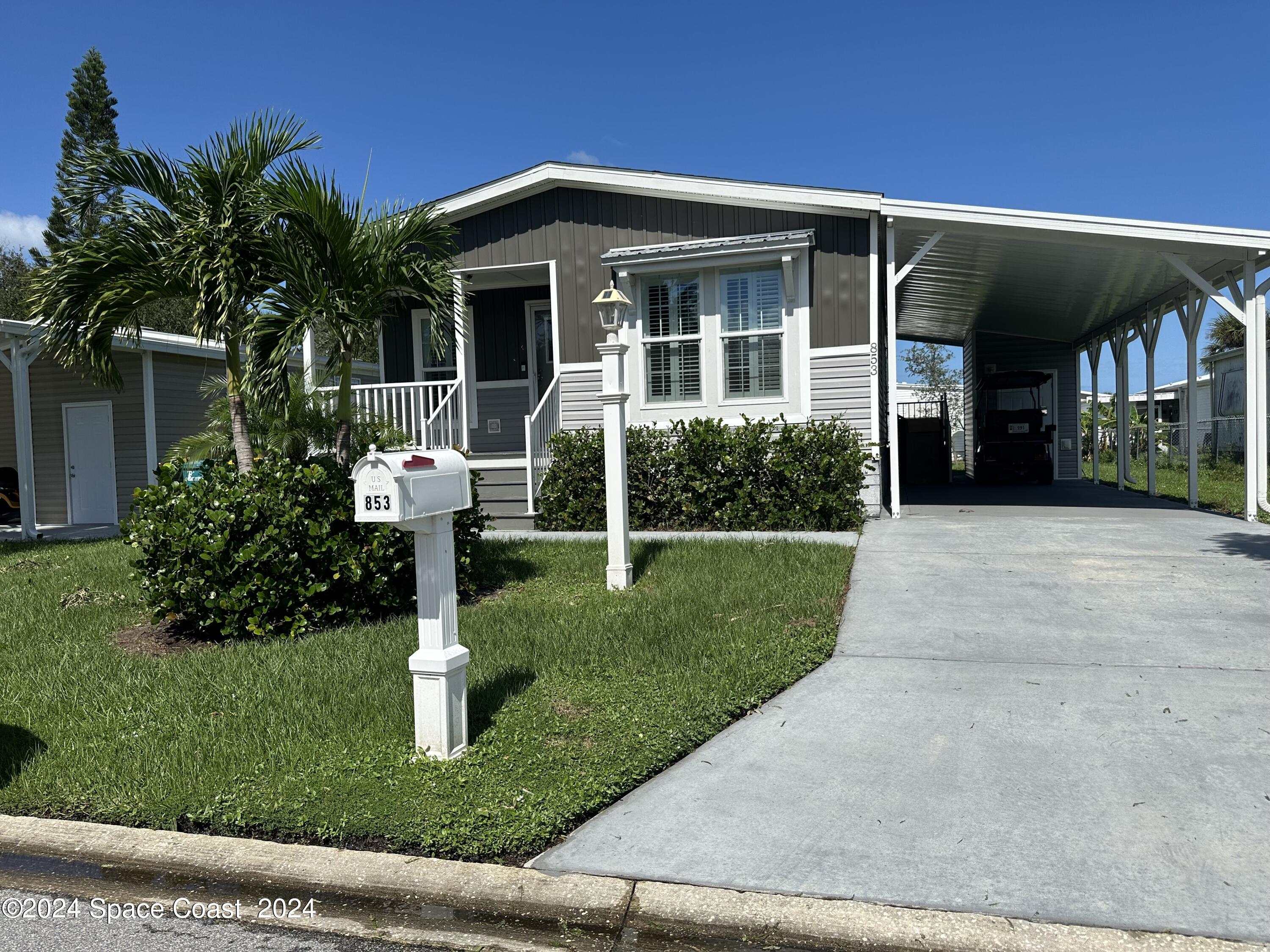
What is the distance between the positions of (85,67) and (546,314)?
84.1 ft

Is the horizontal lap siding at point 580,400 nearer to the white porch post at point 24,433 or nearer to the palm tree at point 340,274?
the palm tree at point 340,274

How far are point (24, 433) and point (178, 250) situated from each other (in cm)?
825

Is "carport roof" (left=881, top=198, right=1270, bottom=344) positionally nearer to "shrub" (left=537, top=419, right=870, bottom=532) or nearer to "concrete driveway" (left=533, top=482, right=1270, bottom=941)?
"shrub" (left=537, top=419, right=870, bottom=532)

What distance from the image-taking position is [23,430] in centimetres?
1230

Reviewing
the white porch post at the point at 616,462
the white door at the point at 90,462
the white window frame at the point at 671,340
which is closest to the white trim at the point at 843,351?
the white window frame at the point at 671,340

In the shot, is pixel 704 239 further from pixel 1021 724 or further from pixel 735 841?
pixel 735 841

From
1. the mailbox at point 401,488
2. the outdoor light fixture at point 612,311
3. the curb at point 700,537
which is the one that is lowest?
the curb at point 700,537

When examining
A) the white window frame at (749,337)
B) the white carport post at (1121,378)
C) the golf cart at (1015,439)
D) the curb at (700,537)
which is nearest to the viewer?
the curb at (700,537)

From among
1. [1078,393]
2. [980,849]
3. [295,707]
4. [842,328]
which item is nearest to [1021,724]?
[980,849]

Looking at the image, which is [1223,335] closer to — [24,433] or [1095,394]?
[1095,394]

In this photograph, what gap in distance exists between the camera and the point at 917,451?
1842 centimetres

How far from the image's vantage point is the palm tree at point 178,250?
6.09 m

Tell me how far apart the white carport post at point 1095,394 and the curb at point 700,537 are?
383 inches

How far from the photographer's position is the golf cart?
16938 mm
